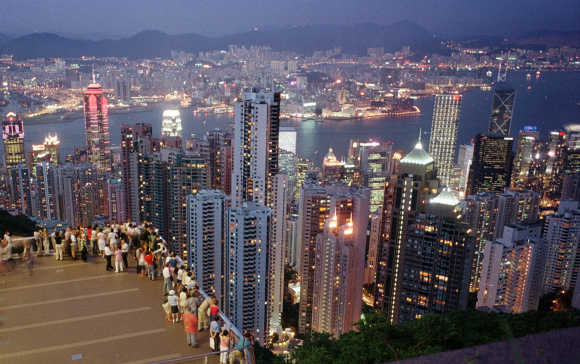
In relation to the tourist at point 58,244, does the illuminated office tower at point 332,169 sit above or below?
below

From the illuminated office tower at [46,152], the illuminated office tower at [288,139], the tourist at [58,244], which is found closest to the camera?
the tourist at [58,244]

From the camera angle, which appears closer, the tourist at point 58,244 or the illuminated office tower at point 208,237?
the tourist at point 58,244

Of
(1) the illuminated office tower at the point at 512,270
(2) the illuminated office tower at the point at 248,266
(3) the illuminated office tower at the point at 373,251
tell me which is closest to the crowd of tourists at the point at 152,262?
(2) the illuminated office tower at the point at 248,266

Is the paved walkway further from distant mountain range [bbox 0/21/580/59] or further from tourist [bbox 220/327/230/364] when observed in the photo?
distant mountain range [bbox 0/21/580/59]

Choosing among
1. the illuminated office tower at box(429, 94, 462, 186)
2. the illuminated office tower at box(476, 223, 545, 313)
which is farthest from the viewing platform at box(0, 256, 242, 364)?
the illuminated office tower at box(429, 94, 462, 186)

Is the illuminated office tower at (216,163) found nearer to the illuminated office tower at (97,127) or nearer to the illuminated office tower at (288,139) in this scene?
the illuminated office tower at (288,139)
